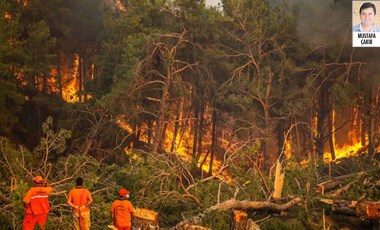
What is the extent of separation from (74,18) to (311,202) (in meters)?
28.2

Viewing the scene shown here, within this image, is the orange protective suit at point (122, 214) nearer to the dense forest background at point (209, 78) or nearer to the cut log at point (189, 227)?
the cut log at point (189, 227)

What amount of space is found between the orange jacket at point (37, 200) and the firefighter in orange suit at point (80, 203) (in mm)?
530

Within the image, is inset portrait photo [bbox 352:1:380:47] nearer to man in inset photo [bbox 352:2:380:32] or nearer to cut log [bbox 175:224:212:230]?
man in inset photo [bbox 352:2:380:32]

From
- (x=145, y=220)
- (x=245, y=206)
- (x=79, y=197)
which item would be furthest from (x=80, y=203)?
(x=245, y=206)

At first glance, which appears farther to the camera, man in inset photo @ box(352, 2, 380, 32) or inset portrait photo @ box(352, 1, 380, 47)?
inset portrait photo @ box(352, 1, 380, 47)

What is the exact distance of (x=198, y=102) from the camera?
88.6 ft

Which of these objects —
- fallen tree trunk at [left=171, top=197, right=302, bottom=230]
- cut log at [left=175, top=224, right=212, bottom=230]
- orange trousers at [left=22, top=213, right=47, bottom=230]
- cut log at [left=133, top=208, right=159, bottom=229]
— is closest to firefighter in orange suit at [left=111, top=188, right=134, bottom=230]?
cut log at [left=133, top=208, right=159, bottom=229]

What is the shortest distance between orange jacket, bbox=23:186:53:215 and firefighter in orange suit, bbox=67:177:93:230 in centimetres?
53

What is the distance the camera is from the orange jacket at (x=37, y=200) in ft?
24.0

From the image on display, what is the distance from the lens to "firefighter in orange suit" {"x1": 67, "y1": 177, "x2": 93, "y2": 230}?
7285mm

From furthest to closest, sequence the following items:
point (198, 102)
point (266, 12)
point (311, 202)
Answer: point (198, 102) → point (266, 12) → point (311, 202)

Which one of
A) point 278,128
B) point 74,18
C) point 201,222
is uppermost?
point 74,18

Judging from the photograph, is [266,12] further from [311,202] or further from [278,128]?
[311,202]

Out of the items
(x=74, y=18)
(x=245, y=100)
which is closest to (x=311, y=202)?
(x=245, y=100)
